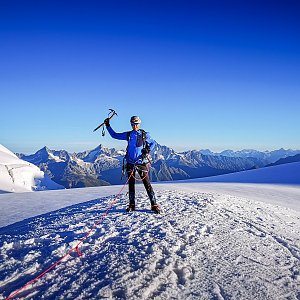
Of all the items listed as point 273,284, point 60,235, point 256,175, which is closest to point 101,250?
point 60,235

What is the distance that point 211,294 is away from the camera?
5.17 m

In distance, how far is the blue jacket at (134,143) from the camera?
33.9 feet

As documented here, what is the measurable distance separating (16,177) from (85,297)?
17414 cm

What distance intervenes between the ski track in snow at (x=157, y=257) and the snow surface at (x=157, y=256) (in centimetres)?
2

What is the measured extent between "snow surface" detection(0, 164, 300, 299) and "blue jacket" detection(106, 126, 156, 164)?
202cm

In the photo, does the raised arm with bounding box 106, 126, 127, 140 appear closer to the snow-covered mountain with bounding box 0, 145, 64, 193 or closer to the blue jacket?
the blue jacket

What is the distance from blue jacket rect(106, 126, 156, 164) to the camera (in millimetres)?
10328

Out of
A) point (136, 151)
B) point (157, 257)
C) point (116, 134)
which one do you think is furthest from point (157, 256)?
point (116, 134)

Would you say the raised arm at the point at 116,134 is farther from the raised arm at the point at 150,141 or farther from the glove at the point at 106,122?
the raised arm at the point at 150,141

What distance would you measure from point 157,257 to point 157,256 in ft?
0.14

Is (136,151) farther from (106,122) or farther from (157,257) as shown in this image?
(157,257)

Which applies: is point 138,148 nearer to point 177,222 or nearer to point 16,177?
point 177,222

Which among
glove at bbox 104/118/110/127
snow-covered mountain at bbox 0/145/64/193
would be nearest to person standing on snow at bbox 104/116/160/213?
glove at bbox 104/118/110/127

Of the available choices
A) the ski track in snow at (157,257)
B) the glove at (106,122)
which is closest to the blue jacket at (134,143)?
the glove at (106,122)
